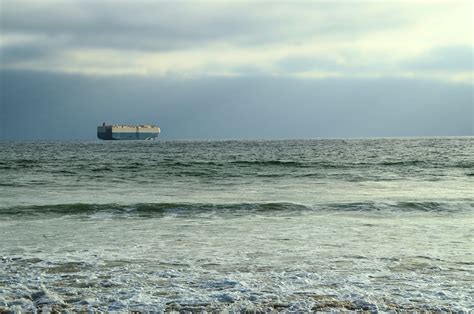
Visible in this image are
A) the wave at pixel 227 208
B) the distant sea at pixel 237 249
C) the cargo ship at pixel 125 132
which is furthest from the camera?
the cargo ship at pixel 125 132

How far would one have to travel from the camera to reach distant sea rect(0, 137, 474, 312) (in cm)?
643

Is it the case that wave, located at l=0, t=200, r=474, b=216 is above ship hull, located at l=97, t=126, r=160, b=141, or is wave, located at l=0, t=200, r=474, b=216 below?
below

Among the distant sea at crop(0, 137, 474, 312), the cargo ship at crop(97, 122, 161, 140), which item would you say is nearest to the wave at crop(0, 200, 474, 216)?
the distant sea at crop(0, 137, 474, 312)

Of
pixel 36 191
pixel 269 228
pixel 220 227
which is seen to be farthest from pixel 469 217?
pixel 36 191

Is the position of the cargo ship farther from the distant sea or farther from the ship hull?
the distant sea

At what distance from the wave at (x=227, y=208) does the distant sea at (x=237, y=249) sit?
0.07 metres

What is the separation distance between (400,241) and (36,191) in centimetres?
1722

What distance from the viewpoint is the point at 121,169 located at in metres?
36.0

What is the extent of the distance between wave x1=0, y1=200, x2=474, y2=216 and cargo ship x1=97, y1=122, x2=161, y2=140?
146 m

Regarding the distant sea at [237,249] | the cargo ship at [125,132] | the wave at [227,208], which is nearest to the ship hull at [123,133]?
the cargo ship at [125,132]

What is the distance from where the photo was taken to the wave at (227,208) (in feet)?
52.4

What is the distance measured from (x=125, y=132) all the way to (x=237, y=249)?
157 metres

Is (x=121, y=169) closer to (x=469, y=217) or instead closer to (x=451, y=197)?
(x=451, y=197)

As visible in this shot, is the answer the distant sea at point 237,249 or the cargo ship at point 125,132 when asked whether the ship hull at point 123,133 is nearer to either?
the cargo ship at point 125,132
